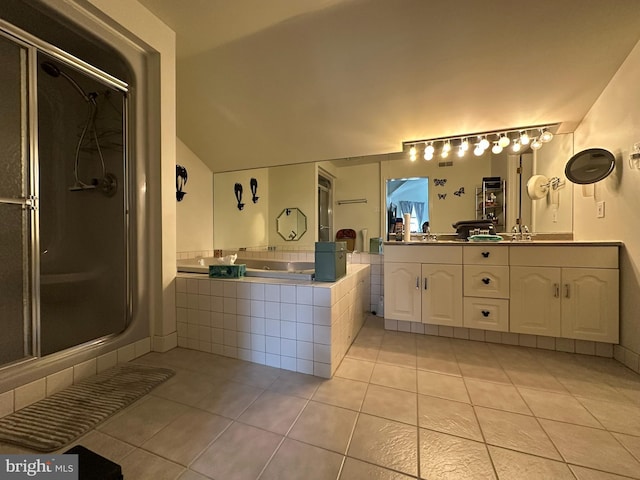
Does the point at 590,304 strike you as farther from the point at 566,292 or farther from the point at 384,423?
the point at 384,423

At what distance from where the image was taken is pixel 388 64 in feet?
5.81

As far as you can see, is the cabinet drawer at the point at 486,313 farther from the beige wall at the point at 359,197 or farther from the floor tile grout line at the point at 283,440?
Result: the floor tile grout line at the point at 283,440

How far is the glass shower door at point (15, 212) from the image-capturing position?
4.18 feet

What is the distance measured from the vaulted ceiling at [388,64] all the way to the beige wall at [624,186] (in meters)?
0.13

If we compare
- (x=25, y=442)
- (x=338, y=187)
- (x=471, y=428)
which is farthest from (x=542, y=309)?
(x=25, y=442)

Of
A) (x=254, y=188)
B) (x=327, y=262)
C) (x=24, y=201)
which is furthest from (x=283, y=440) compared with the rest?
(x=254, y=188)

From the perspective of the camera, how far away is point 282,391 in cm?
129

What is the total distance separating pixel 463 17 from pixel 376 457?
2284 mm

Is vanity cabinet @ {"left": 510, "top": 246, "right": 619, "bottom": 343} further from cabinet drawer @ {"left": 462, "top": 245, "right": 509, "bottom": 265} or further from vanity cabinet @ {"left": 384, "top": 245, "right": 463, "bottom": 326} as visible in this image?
vanity cabinet @ {"left": 384, "top": 245, "right": 463, "bottom": 326}

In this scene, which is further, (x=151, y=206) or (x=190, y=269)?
(x=190, y=269)

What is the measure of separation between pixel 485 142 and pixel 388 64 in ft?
3.97

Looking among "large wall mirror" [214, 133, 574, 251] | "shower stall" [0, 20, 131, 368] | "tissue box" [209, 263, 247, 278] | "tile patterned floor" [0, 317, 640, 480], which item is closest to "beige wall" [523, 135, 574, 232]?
"large wall mirror" [214, 133, 574, 251]

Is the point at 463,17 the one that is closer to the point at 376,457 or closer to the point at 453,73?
the point at 453,73

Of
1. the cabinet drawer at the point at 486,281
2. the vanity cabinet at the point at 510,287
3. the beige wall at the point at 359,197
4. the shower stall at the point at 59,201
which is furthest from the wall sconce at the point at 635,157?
the shower stall at the point at 59,201
